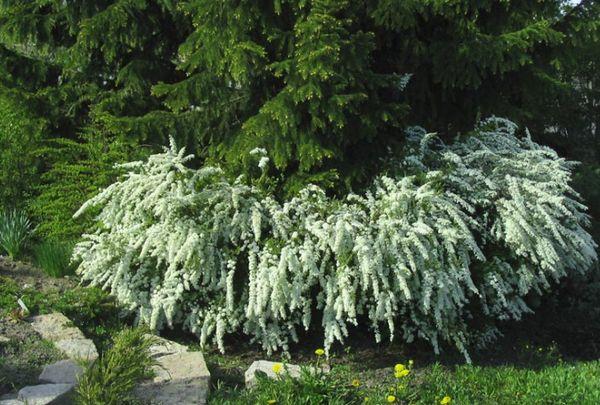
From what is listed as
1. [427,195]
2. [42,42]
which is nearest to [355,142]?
[427,195]

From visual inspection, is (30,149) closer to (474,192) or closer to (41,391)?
(41,391)

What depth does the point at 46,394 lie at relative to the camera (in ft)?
13.3

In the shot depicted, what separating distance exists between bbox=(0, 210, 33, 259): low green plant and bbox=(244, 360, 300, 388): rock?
103 inches

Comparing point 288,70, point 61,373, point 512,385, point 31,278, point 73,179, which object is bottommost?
point 512,385

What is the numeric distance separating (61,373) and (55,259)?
1749mm

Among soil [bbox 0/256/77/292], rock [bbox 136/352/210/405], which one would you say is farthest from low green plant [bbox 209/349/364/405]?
soil [bbox 0/256/77/292]

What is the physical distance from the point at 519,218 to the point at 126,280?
2.77 meters

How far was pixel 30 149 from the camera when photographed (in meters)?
7.25

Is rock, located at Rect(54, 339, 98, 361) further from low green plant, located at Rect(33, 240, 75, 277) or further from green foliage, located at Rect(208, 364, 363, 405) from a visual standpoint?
low green plant, located at Rect(33, 240, 75, 277)

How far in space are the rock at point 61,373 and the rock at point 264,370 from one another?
1.01 metres

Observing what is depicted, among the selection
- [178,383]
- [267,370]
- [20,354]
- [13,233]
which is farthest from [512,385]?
[13,233]

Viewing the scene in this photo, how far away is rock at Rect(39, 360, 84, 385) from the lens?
14.2 ft

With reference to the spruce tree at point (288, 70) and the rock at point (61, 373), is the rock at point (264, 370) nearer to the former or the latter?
the rock at point (61, 373)

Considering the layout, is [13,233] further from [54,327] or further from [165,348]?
[165,348]
